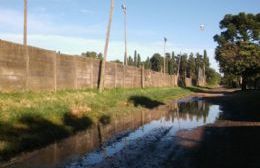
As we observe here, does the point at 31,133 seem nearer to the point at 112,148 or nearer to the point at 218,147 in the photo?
the point at 112,148

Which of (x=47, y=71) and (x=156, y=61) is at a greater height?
(x=156, y=61)

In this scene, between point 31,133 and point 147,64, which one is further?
point 147,64

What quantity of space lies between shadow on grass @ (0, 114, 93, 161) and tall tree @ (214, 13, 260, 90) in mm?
42869

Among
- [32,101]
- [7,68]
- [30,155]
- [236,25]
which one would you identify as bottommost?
[30,155]

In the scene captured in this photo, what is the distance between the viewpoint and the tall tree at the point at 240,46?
57688mm

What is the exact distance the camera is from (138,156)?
35.2 feet

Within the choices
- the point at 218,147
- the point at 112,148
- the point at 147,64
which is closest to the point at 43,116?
the point at 112,148

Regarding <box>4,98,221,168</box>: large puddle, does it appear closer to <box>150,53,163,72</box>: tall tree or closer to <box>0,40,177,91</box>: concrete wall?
<box>0,40,177,91</box>: concrete wall

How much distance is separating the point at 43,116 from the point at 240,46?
50006 mm

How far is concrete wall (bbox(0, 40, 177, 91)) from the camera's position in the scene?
18078mm

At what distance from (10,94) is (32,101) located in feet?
3.11

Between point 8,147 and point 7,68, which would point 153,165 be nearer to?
point 8,147

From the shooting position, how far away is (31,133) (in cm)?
1359

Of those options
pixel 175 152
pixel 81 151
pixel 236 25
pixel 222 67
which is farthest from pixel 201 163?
pixel 236 25
